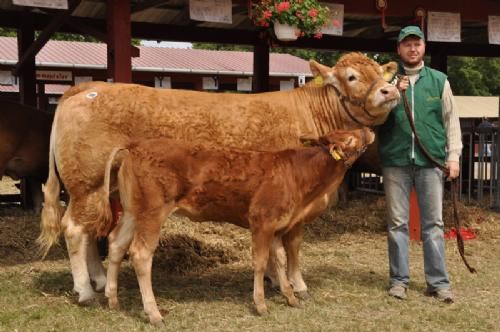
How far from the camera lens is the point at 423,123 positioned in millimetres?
4965

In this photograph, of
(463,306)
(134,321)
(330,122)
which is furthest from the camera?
(330,122)

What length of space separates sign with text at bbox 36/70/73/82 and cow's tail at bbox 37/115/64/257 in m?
12.5

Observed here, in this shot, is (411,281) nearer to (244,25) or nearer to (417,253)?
(417,253)

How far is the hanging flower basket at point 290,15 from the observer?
543cm

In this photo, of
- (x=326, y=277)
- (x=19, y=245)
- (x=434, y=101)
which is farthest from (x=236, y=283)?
(x=19, y=245)

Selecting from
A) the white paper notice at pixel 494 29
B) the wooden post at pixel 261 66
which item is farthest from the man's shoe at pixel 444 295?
the wooden post at pixel 261 66

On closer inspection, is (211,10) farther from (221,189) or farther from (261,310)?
(261,310)

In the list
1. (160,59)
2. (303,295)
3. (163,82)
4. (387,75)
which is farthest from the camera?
(160,59)

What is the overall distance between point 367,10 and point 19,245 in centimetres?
462

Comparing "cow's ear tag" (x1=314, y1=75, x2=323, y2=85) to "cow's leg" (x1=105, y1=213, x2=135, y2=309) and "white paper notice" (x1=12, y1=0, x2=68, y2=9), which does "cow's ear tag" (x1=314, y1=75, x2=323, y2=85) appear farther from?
"white paper notice" (x1=12, y1=0, x2=68, y2=9)

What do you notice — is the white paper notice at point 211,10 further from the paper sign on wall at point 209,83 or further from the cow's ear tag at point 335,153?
the paper sign on wall at point 209,83

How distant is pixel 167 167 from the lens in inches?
175

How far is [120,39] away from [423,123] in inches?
108

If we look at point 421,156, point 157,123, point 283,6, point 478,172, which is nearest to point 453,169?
point 421,156
